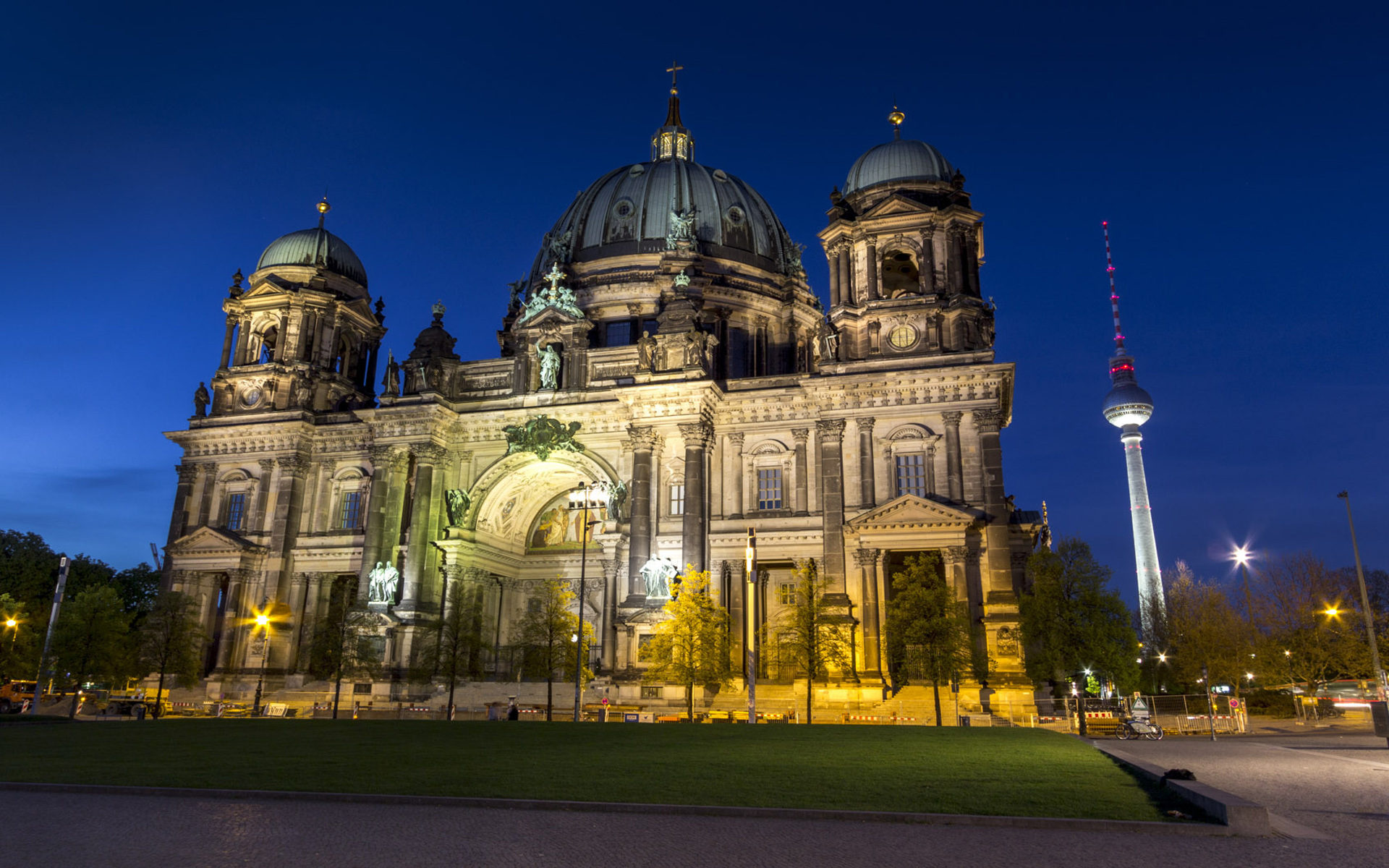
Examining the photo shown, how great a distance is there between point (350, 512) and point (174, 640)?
41.2 feet

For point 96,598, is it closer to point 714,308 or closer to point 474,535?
point 474,535

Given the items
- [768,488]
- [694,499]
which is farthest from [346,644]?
[768,488]

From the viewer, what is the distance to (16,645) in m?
57.8

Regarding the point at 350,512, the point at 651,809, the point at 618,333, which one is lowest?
the point at 651,809

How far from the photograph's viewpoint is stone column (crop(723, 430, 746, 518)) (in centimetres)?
5153

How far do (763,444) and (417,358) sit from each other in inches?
866

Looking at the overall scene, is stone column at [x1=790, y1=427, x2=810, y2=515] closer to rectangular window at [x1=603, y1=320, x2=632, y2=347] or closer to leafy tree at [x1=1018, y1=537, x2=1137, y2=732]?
leafy tree at [x1=1018, y1=537, x2=1137, y2=732]

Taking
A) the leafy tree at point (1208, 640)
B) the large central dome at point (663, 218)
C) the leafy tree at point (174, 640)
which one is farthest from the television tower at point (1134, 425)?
the leafy tree at point (174, 640)

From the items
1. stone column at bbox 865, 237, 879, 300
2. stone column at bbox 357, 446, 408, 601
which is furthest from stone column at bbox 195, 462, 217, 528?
stone column at bbox 865, 237, 879, 300

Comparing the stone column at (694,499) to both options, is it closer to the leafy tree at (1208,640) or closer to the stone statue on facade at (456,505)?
the stone statue on facade at (456,505)

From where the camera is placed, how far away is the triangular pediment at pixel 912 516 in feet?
148

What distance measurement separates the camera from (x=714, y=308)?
2542 inches

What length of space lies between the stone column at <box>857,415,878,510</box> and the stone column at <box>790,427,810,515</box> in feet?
10.6

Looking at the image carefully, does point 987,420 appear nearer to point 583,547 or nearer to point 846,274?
point 846,274
